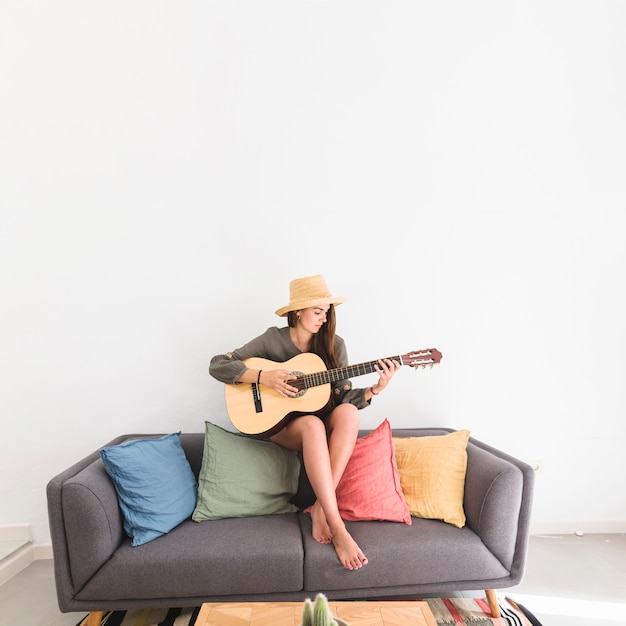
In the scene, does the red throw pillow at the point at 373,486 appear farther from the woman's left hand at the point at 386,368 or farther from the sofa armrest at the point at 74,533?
the sofa armrest at the point at 74,533

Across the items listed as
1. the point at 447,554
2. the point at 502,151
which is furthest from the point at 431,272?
the point at 447,554

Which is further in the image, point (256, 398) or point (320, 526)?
point (256, 398)

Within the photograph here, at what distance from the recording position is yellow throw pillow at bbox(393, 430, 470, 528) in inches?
74.5

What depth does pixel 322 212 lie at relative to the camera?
240cm

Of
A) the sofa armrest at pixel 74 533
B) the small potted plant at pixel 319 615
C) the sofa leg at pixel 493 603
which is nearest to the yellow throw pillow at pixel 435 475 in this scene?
the sofa leg at pixel 493 603

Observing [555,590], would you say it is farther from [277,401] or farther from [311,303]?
[311,303]

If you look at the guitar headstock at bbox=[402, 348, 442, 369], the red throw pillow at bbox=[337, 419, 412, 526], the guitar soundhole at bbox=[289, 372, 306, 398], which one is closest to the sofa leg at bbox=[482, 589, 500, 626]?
the red throw pillow at bbox=[337, 419, 412, 526]

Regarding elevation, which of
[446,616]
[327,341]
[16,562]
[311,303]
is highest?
[311,303]

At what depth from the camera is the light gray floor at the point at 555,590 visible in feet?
5.93

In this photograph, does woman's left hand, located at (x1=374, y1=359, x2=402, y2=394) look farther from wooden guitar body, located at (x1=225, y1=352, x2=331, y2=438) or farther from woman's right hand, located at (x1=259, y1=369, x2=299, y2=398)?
woman's right hand, located at (x1=259, y1=369, x2=299, y2=398)

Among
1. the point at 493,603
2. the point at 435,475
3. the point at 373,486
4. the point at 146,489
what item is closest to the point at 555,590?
the point at 493,603

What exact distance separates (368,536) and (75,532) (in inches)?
43.5

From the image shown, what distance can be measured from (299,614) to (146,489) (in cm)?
83

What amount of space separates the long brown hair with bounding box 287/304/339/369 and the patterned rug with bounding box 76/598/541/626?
1.11 m
